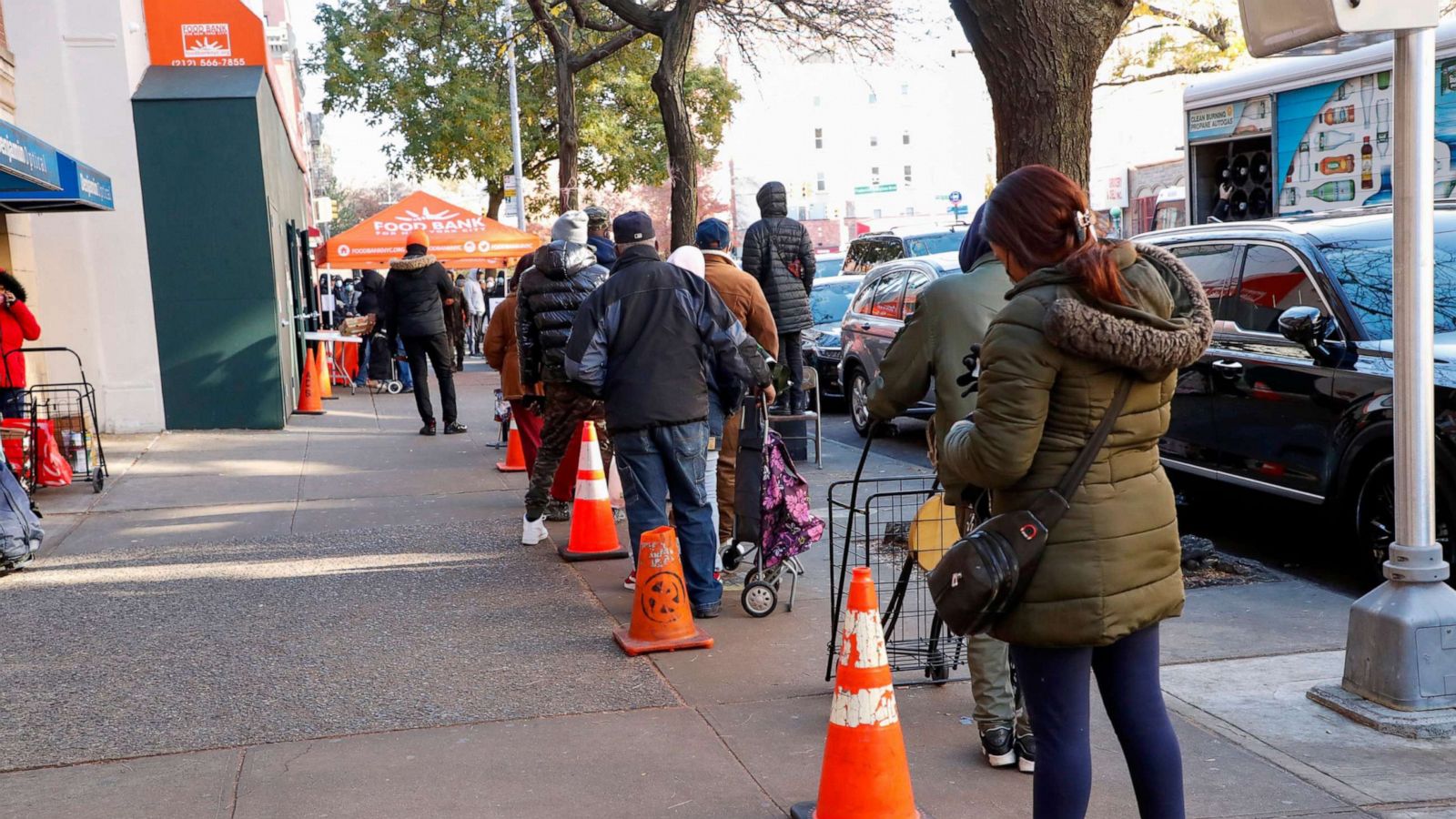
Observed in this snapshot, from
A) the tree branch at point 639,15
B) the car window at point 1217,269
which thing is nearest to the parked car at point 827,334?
the tree branch at point 639,15

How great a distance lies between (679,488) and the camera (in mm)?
6176

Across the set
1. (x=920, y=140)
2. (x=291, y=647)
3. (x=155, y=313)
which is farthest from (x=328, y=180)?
(x=291, y=647)

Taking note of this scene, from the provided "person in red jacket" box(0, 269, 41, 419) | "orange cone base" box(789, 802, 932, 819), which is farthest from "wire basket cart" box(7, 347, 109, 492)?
"orange cone base" box(789, 802, 932, 819)

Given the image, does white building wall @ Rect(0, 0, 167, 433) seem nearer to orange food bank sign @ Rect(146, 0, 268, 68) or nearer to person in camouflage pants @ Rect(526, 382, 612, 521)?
orange food bank sign @ Rect(146, 0, 268, 68)

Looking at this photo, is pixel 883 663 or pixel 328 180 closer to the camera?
pixel 883 663

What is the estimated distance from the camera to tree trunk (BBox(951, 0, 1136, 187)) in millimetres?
6895

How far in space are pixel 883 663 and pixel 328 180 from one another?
8922 centimetres

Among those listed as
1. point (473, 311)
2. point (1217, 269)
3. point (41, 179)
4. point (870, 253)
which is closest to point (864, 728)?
point (1217, 269)

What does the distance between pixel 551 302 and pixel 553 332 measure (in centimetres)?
17

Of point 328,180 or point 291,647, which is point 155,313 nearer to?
point 291,647

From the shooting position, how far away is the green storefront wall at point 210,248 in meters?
13.4

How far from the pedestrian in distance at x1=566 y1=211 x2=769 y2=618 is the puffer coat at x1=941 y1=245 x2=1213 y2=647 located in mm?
3018

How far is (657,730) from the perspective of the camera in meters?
4.81

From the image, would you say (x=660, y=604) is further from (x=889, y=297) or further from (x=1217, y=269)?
(x=889, y=297)
